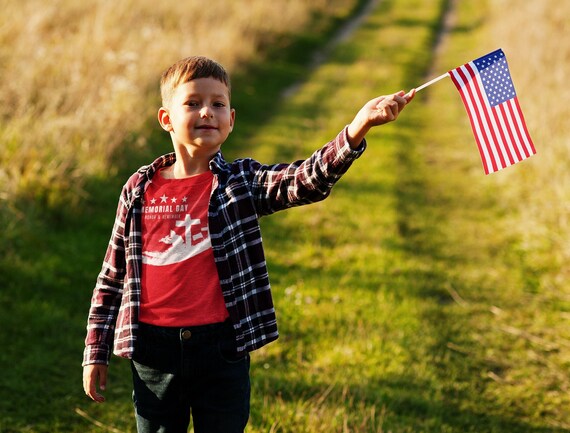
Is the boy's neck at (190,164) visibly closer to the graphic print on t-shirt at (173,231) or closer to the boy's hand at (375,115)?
the graphic print on t-shirt at (173,231)

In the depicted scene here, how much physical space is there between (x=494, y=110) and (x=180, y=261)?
57.5 inches

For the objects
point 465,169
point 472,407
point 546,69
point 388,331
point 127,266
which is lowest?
point 472,407

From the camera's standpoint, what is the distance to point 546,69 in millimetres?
9938

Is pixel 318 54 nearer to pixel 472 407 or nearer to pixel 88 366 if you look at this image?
pixel 472 407

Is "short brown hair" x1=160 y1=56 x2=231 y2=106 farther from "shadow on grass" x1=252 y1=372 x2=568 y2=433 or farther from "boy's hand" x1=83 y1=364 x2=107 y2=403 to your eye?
"shadow on grass" x1=252 y1=372 x2=568 y2=433

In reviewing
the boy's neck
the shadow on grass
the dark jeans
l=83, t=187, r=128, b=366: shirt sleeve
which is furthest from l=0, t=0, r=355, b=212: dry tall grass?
the dark jeans

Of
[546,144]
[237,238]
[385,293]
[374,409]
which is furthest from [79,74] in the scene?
[237,238]

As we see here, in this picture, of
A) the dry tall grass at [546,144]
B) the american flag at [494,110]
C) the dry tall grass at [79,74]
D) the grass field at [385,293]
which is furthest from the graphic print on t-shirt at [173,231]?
the dry tall grass at [546,144]

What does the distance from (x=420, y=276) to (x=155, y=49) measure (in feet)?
21.9

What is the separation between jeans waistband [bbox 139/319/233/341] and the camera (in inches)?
Result: 97.9

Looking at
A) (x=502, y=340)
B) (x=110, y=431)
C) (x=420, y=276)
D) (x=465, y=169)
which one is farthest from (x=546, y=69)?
(x=110, y=431)

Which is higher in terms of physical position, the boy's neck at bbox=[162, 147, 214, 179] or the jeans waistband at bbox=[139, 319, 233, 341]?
the boy's neck at bbox=[162, 147, 214, 179]

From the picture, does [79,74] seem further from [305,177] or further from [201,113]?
[305,177]

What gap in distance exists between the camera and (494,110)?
10.1 feet
